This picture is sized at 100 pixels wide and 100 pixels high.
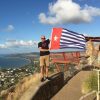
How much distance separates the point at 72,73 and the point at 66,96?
581 centimetres

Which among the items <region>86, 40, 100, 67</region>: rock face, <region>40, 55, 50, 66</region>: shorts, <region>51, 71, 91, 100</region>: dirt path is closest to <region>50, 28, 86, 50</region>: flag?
<region>40, 55, 50, 66</region>: shorts

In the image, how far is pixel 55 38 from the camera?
12.7 metres

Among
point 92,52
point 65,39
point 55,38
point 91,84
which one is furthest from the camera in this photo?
point 92,52

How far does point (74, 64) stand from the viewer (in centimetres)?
1925

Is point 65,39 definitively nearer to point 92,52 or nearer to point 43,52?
point 43,52

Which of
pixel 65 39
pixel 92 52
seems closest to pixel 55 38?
pixel 65 39

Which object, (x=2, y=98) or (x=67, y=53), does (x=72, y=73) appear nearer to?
(x=67, y=53)

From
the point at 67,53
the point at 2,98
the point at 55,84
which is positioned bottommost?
the point at 2,98

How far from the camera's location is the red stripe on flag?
12359 mm

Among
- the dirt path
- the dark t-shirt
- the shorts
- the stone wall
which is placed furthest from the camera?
the shorts

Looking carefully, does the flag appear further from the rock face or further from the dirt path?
the rock face

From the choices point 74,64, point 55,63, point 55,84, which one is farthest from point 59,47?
point 74,64

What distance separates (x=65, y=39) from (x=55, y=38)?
Answer: 0.51m

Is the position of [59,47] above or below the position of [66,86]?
above
